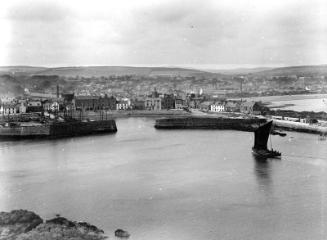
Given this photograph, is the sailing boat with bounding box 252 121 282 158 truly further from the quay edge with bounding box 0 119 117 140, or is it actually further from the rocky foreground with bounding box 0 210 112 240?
the quay edge with bounding box 0 119 117 140

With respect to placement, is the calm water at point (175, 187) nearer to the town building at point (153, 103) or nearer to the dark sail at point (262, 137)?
the dark sail at point (262, 137)

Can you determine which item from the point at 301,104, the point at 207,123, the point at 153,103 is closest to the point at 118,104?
the point at 153,103

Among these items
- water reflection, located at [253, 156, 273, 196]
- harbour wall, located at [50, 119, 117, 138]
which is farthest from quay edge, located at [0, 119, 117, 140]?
water reflection, located at [253, 156, 273, 196]

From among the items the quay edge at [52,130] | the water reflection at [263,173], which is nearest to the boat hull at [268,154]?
the water reflection at [263,173]

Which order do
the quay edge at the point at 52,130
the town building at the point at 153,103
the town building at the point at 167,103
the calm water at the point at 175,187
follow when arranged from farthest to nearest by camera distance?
1. the town building at the point at 167,103
2. the town building at the point at 153,103
3. the quay edge at the point at 52,130
4. the calm water at the point at 175,187

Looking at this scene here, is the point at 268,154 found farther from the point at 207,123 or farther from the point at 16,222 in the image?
the point at 207,123

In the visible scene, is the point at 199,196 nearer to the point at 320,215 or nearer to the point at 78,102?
the point at 320,215

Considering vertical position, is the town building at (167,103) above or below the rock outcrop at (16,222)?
above

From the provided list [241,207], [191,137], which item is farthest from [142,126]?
[241,207]
